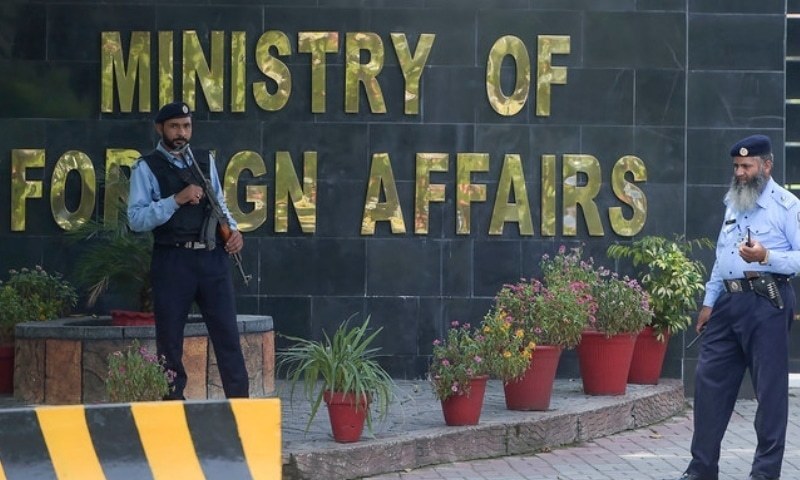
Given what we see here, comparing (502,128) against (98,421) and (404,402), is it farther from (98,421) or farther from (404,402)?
(98,421)

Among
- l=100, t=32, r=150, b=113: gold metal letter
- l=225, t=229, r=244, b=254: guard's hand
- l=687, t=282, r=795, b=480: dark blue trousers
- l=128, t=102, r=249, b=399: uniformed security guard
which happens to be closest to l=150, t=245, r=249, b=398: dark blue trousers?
l=128, t=102, r=249, b=399: uniformed security guard

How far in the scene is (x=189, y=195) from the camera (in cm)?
941

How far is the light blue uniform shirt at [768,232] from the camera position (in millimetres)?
9031

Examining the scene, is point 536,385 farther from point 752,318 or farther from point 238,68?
point 238,68

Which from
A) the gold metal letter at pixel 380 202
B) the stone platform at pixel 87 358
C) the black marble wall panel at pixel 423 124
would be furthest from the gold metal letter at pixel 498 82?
the stone platform at pixel 87 358

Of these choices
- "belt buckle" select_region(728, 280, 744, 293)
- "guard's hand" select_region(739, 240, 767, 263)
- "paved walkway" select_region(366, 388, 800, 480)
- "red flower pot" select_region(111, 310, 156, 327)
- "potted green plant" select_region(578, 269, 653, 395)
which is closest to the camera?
"guard's hand" select_region(739, 240, 767, 263)

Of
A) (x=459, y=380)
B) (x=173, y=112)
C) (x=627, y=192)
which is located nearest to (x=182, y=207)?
(x=173, y=112)

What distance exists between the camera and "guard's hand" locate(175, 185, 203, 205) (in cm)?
941

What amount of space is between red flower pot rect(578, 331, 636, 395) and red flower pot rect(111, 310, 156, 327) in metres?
3.19

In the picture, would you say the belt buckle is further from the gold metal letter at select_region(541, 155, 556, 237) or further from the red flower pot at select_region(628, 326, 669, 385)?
the gold metal letter at select_region(541, 155, 556, 237)

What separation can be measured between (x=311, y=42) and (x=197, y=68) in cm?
95

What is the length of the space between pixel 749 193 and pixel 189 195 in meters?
3.28

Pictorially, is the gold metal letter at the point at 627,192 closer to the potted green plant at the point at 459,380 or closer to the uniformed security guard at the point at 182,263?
the potted green plant at the point at 459,380

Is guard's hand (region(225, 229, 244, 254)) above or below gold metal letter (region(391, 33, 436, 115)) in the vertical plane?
below
